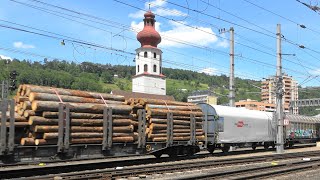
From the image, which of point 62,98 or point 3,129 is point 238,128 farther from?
point 3,129

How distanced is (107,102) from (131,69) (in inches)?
4444

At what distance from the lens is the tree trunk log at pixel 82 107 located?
12859 millimetres

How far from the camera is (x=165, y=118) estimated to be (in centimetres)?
1870

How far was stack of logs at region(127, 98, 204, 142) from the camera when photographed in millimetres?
17888

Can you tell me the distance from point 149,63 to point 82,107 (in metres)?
68.3

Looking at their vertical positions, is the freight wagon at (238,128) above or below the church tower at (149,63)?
below

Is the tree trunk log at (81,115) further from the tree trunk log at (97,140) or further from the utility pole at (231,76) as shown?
the utility pole at (231,76)

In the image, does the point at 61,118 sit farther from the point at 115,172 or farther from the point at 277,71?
the point at 277,71

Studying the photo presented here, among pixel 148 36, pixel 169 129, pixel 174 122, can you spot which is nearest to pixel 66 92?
pixel 169 129

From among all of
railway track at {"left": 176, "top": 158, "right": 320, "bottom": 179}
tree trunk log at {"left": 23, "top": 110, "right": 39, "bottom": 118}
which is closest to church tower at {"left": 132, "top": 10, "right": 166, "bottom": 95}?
railway track at {"left": 176, "top": 158, "right": 320, "bottom": 179}

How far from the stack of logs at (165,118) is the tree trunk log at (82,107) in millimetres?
1839

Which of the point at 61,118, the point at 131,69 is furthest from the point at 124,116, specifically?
the point at 131,69

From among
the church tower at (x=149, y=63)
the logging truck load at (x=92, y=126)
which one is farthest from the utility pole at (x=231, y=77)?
the church tower at (x=149, y=63)

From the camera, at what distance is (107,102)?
1576 cm
